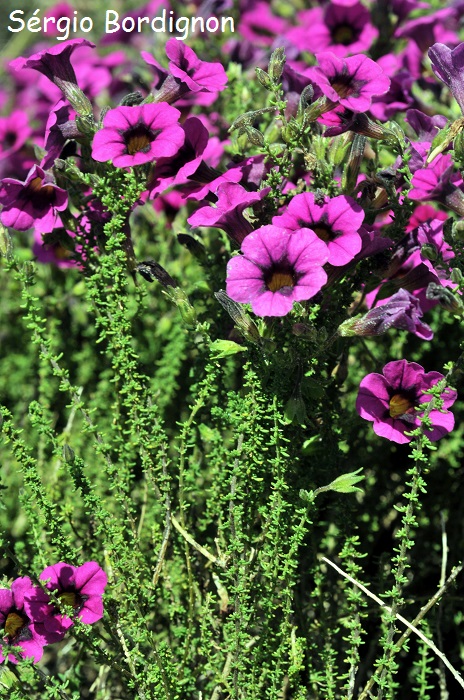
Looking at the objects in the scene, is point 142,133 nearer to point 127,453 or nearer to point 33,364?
point 127,453

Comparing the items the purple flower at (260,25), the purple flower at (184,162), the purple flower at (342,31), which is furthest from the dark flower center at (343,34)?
the purple flower at (184,162)

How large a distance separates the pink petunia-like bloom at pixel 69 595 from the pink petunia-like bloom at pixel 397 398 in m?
0.57

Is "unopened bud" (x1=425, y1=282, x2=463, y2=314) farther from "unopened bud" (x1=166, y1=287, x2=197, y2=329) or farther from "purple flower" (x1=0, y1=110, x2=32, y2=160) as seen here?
"purple flower" (x1=0, y1=110, x2=32, y2=160)

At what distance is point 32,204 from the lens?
1.70 metres

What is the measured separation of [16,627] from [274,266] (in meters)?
0.79

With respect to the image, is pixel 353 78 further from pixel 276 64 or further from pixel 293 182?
pixel 293 182

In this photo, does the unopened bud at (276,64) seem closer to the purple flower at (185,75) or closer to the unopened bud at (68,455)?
the purple flower at (185,75)

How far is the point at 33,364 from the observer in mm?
2605

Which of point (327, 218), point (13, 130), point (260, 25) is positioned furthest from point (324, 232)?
point (260, 25)

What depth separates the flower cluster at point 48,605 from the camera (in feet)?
4.77

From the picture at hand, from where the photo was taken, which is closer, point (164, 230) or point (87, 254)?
point (87, 254)

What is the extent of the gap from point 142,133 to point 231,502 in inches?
27.9

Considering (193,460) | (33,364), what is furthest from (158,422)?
(33,364)

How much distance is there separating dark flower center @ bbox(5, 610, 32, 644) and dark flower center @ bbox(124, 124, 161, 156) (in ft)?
2.84
